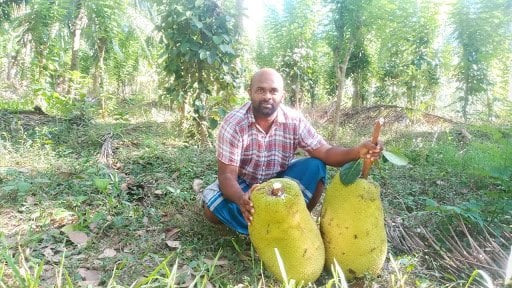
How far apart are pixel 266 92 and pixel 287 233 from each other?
0.84 m

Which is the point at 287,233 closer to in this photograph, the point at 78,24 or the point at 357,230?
the point at 357,230

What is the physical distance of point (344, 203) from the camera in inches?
71.2

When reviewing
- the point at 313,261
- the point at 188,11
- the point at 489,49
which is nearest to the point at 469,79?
the point at 489,49

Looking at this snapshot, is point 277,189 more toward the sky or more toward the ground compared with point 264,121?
more toward the ground

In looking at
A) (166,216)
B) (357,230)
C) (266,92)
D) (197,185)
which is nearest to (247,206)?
(357,230)

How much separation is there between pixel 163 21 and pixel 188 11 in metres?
0.41

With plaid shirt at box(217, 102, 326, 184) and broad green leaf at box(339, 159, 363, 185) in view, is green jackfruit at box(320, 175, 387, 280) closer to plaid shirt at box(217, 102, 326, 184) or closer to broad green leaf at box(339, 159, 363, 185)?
broad green leaf at box(339, 159, 363, 185)

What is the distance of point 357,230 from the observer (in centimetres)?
176

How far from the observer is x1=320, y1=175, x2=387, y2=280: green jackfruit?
5.80ft

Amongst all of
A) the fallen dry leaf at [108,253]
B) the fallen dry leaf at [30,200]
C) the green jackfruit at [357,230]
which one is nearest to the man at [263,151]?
the green jackfruit at [357,230]

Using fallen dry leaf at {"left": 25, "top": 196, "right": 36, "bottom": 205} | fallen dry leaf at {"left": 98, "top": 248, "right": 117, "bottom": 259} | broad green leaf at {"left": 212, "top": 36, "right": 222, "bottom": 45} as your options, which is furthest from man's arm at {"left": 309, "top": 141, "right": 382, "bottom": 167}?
broad green leaf at {"left": 212, "top": 36, "right": 222, "bottom": 45}

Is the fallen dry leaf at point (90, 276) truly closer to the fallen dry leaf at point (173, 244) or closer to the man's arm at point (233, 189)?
the fallen dry leaf at point (173, 244)

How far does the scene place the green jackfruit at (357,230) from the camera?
1769 mm

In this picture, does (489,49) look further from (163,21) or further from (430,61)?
(163,21)
